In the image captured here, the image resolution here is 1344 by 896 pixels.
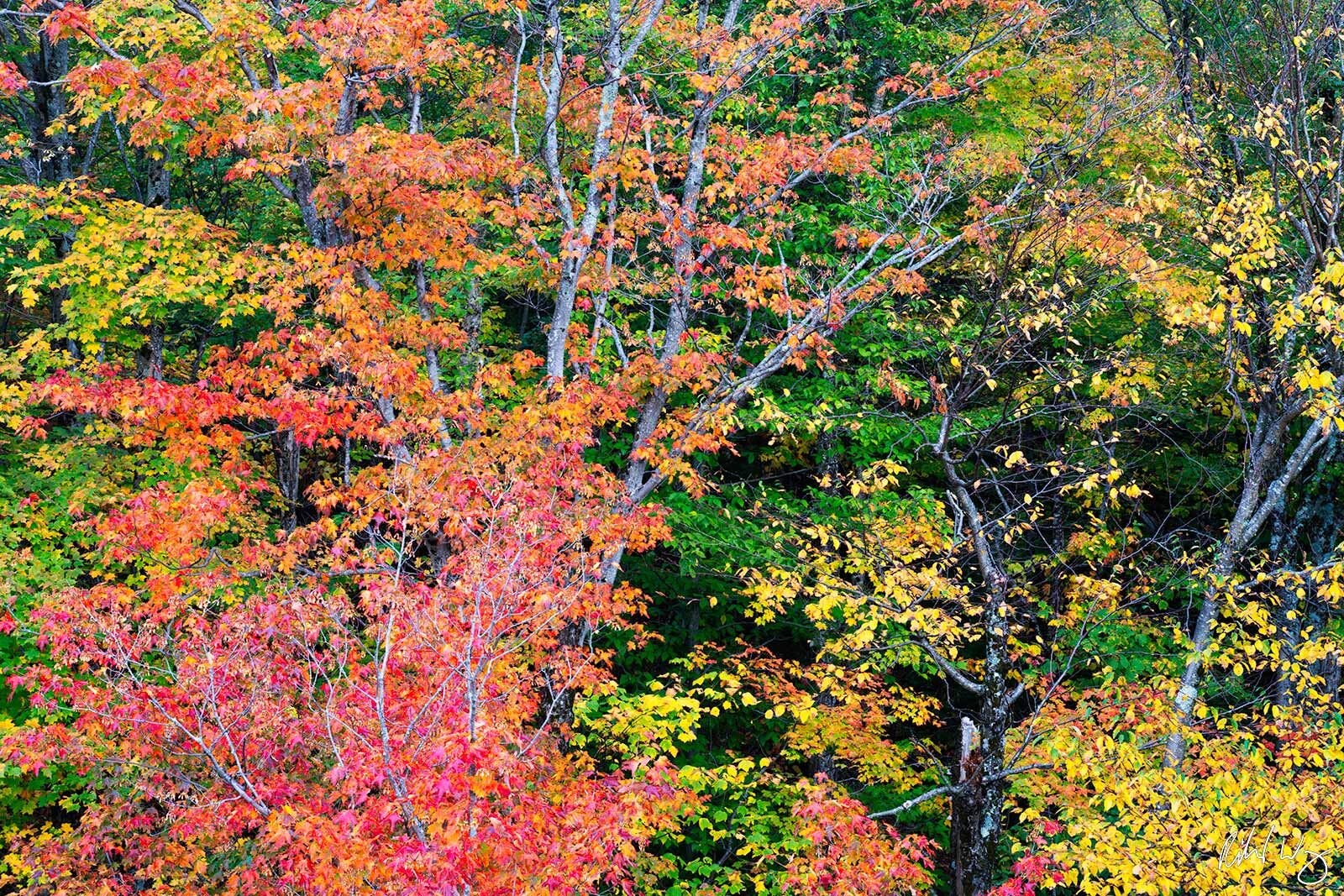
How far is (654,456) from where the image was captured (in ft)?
38.2

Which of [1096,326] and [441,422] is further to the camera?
[1096,326]

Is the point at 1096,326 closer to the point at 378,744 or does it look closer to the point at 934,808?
the point at 934,808

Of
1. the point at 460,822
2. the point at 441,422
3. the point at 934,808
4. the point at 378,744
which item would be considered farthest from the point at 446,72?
the point at 934,808

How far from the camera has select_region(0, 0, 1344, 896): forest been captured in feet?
26.0

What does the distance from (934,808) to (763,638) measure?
3.52 meters

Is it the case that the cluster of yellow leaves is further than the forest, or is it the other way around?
the forest

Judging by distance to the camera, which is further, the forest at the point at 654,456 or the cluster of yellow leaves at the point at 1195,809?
the forest at the point at 654,456

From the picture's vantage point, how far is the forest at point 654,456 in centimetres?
792

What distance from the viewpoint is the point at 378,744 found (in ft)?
23.7
